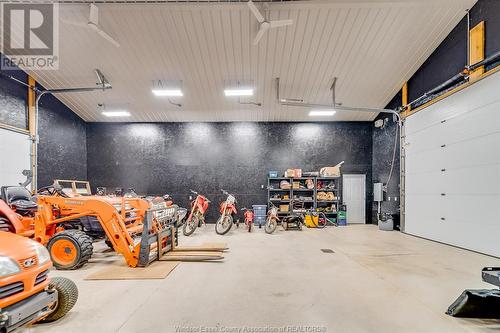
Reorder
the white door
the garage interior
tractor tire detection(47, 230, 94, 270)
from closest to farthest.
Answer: the garage interior
tractor tire detection(47, 230, 94, 270)
the white door


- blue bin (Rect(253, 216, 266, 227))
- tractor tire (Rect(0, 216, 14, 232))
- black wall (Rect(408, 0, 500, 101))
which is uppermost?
black wall (Rect(408, 0, 500, 101))

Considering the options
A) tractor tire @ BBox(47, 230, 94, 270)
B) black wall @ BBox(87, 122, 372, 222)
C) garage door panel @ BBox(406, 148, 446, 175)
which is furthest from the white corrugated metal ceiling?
tractor tire @ BBox(47, 230, 94, 270)

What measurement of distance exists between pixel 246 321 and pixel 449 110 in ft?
20.5

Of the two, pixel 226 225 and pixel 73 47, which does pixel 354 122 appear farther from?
pixel 73 47

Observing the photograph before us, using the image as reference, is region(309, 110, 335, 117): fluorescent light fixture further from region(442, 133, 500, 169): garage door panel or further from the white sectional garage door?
region(442, 133, 500, 169): garage door panel

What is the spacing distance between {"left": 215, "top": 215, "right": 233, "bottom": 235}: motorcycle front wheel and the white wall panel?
5230 mm

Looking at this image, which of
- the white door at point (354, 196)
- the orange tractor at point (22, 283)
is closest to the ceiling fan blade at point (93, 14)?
the orange tractor at point (22, 283)

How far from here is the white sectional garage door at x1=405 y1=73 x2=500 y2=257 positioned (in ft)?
15.1

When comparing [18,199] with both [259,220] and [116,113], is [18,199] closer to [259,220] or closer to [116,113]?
[116,113]

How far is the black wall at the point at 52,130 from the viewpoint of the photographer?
6277 mm

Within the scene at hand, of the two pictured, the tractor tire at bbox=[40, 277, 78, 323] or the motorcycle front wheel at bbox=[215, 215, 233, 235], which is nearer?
the tractor tire at bbox=[40, 277, 78, 323]

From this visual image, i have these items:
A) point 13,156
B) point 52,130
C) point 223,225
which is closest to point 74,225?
point 13,156

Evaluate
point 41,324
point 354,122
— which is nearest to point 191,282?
point 41,324

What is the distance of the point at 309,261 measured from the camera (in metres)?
4.28
